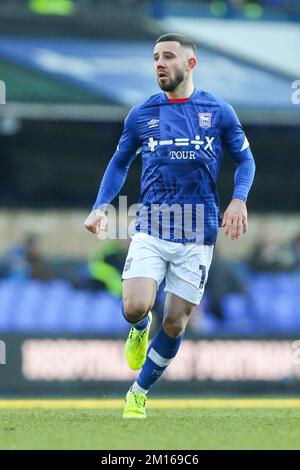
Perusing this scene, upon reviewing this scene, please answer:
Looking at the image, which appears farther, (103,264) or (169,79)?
(103,264)

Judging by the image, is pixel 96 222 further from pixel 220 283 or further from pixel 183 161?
pixel 220 283

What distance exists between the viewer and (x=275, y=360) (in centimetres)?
1647

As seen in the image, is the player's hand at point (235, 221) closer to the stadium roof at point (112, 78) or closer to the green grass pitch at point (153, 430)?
the green grass pitch at point (153, 430)

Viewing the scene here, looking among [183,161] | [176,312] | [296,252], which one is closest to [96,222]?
[183,161]

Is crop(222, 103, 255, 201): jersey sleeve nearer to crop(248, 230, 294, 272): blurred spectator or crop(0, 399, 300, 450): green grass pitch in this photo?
crop(0, 399, 300, 450): green grass pitch

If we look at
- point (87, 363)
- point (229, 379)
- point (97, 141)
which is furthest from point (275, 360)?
point (97, 141)

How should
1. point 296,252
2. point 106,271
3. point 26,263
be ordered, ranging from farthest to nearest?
point 296,252
point 26,263
point 106,271

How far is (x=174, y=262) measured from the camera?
9328mm

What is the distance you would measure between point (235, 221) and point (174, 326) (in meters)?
0.88

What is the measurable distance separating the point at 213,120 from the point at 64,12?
424 inches

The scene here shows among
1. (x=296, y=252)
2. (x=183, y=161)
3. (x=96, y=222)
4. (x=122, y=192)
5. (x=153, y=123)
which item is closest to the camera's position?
(x=96, y=222)

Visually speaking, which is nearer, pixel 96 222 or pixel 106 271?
pixel 96 222

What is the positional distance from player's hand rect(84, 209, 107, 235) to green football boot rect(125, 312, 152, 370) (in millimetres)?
749

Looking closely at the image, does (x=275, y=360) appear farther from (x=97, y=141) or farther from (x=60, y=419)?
(x=60, y=419)
